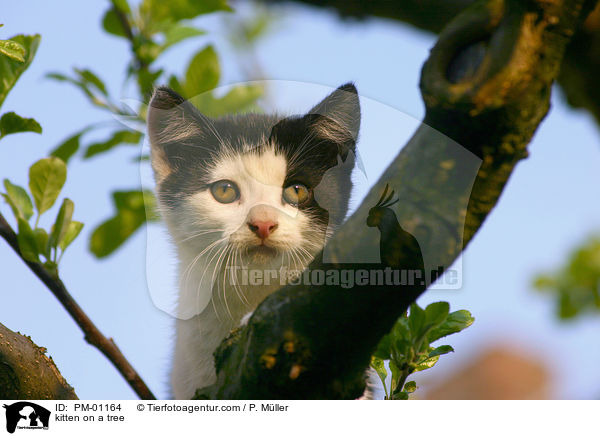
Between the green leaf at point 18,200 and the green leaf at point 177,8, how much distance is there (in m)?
1.20

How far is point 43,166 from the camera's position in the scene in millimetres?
1506

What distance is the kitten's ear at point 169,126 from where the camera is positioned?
227cm

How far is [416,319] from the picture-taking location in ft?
5.15

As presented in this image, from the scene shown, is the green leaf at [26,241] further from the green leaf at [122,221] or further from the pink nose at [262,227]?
the green leaf at [122,221]

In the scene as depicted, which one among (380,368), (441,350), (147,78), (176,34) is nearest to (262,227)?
(380,368)

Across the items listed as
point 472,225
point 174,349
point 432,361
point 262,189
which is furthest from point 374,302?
point 174,349

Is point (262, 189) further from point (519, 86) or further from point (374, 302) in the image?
point (519, 86)

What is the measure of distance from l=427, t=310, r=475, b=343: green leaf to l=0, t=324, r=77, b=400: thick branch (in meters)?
1.03

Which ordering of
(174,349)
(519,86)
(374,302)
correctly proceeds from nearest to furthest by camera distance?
(519,86) → (374,302) → (174,349)

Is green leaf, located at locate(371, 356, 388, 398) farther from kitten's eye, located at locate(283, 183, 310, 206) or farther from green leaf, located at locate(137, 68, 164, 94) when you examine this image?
green leaf, located at locate(137, 68, 164, 94)

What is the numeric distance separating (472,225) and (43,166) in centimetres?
108

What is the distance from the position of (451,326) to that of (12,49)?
4.68 feet

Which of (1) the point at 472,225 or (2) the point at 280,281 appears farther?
(2) the point at 280,281

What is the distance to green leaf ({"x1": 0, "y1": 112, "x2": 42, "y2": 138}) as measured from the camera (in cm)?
161
